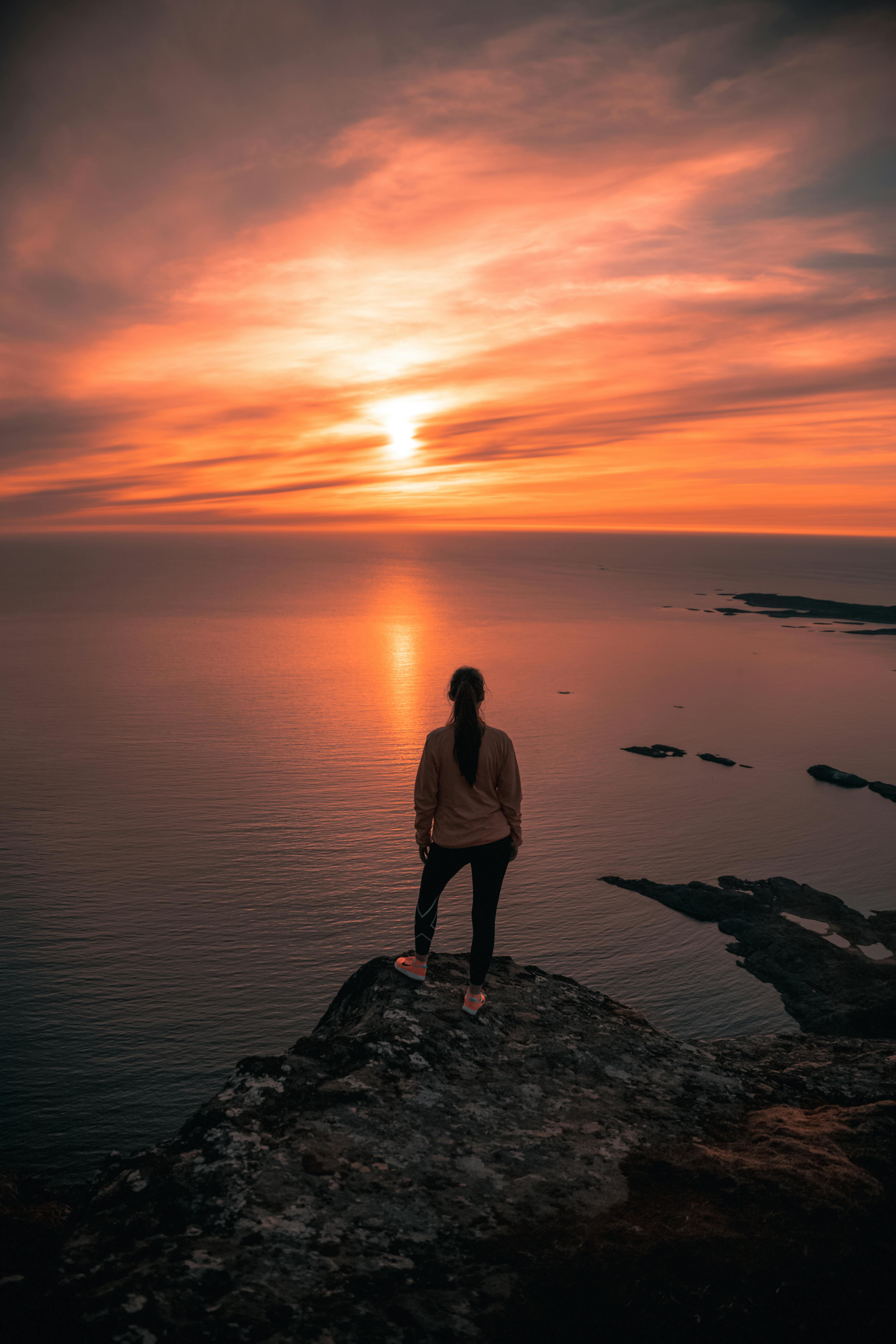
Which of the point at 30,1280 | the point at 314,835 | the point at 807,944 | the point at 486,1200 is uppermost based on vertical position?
the point at 30,1280

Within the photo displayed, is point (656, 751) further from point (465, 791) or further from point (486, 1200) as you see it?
point (486, 1200)

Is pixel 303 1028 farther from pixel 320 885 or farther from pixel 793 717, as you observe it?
pixel 793 717

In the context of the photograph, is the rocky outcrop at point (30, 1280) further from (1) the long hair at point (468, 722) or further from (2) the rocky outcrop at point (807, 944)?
(2) the rocky outcrop at point (807, 944)

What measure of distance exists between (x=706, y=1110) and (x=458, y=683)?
465cm

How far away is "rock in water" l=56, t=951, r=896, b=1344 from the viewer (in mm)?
4543

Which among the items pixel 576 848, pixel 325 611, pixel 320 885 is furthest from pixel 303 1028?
pixel 325 611

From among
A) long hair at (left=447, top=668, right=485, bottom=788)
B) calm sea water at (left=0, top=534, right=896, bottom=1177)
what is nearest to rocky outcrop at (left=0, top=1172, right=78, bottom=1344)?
long hair at (left=447, top=668, right=485, bottom=788)

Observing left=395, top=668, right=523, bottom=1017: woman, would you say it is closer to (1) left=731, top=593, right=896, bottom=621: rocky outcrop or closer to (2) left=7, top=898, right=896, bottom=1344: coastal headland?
(2) left=7, top=898, right=896, bottom=1344: coastal headland

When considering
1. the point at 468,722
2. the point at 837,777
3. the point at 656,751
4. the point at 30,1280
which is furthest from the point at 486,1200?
the point at 656,751

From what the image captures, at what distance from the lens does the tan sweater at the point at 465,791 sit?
22.8 feet

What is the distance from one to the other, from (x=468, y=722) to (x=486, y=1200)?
144 inches

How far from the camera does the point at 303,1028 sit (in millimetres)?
22281

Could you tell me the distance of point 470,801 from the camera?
697cm

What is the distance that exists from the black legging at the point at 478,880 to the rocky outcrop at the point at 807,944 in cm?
1785
